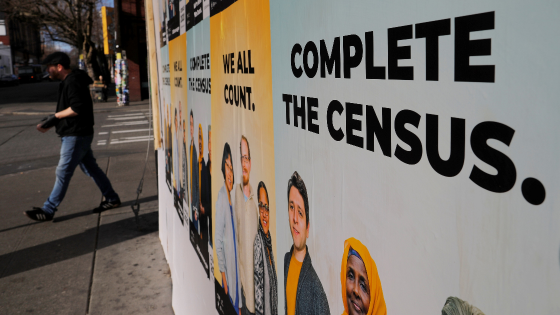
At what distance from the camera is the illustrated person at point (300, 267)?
1.24m

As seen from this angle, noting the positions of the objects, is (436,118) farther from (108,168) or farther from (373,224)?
(108,168)

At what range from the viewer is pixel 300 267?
52.4 inches

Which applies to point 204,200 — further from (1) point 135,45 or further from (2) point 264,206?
(1) point 135,45

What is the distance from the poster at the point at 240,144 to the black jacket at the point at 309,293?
0.75ft

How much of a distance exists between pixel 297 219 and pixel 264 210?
1.00 feet

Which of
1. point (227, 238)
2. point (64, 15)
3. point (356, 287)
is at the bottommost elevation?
point (227, 238)

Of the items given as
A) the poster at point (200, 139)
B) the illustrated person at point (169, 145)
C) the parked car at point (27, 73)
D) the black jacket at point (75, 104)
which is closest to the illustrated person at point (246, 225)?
the poster at point (200, 139)

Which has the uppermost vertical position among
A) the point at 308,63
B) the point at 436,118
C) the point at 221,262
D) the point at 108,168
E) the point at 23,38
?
the point at 23,38

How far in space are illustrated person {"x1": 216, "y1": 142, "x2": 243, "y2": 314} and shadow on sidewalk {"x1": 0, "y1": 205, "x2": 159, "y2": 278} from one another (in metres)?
3.44

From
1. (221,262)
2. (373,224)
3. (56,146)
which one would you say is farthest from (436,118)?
(56,146)

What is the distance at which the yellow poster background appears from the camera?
4.95 feet

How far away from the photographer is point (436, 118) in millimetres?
735

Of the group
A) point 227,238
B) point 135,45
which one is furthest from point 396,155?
point 135,45

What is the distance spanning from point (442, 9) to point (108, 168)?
9414 millimetres
